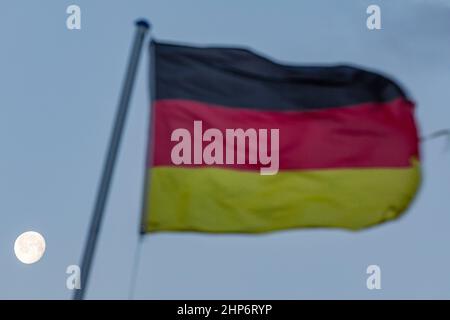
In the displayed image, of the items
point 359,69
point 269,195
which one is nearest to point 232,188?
point 269,195

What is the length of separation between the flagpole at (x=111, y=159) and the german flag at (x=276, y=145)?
0.67m

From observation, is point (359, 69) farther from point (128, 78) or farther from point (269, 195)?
point (128, 78)

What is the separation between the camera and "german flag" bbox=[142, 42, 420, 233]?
8992mm

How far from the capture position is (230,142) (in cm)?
945

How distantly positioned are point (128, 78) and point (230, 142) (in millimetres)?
1421

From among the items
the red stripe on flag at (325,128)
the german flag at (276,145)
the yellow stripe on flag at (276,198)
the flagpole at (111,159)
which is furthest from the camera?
the red stripe on flag at (325,128)

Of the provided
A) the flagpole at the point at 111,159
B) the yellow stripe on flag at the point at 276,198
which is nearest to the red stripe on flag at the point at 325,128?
the yellow stripe on flag at the point at 276,198

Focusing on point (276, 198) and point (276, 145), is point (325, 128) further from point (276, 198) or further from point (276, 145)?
point (276, 198)

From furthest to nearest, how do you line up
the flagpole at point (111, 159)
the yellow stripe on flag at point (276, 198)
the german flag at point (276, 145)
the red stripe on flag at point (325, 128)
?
the red stripe on flag at point (325, 128) → the german flag at point (276, 145) → the yellow stripe on flag at point (276, 198) → the flagpole at point (111, 159)

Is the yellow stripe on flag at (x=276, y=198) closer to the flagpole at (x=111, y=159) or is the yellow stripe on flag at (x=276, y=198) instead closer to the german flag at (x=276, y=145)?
the german flag at (x=276, y=145)

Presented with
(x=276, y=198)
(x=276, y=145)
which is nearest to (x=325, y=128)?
(x=276, y=145)

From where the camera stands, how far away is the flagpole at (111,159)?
7.60 meters

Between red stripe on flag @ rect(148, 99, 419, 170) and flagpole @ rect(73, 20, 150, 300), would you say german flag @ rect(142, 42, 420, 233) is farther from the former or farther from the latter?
flagpole @ rect(73, 20, 150, 300)
